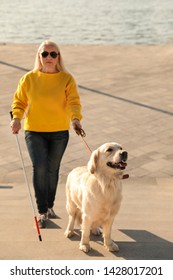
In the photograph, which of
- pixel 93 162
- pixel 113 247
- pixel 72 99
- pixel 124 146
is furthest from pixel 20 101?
pixel 124 146

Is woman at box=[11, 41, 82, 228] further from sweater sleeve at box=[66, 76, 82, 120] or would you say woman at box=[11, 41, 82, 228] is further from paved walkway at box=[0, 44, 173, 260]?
paved walkway at box=[0, 44, 173, 260]

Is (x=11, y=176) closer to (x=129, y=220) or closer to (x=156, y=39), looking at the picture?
(x=129, y=220)

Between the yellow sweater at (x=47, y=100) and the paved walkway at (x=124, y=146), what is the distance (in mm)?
1212

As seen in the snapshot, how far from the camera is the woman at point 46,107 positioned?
188 inches

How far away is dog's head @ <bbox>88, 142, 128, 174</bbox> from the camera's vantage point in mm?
3906

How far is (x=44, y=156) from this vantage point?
4.87m

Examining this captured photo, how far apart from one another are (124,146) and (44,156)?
4186 mm

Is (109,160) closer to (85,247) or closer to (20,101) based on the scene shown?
(85,247)

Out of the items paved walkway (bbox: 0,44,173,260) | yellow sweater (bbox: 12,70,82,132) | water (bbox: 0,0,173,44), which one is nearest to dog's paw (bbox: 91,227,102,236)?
paved walkway (bbox: 0,44,173,260)

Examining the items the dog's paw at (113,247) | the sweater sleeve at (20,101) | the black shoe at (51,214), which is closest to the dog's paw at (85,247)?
the dog's paw at (113,247)

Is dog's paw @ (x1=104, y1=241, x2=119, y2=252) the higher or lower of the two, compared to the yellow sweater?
lower

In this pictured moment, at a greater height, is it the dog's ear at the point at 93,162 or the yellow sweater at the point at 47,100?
the yellow sweater at the point at 47,100

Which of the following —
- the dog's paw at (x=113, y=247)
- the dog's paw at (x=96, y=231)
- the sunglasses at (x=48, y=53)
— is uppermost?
the sunglasses at (x=48, y=53)

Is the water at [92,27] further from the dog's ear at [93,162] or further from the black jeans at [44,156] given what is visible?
the dog's ear at [93,162]
